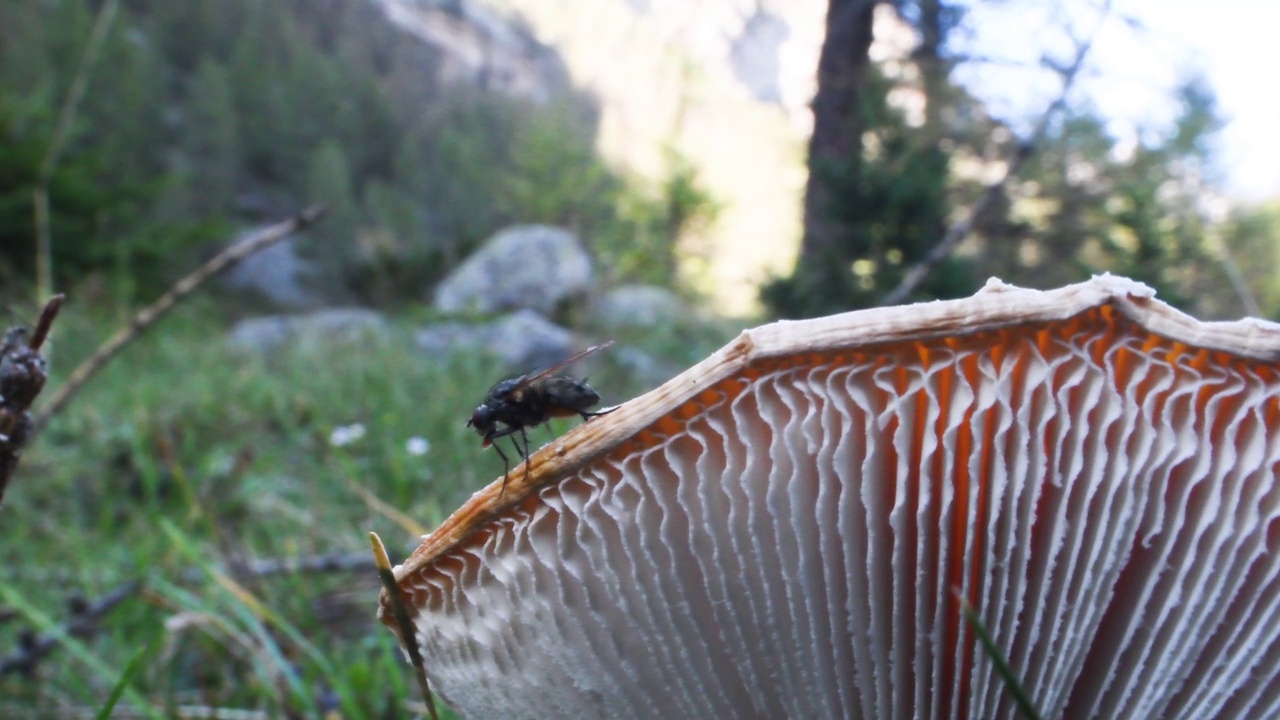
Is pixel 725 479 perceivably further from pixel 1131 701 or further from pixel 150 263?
pixel 150 263

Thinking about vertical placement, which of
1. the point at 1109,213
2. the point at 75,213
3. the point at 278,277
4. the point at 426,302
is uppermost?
the point at 278,277

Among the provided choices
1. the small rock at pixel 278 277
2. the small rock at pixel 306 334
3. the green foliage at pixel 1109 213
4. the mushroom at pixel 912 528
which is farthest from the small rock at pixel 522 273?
the mushroom at pixel 912 528

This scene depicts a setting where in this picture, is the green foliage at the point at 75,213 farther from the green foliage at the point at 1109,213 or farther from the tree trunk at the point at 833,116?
the green foliage at the point at 1109,213

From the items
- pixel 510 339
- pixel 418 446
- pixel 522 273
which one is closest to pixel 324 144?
pixel 522 273

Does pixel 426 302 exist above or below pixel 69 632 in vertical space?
above

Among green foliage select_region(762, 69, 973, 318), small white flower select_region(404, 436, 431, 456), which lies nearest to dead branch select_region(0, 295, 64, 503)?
small white flower select_region(404, 436, 431, 456)

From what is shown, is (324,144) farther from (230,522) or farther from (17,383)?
(17,383)
